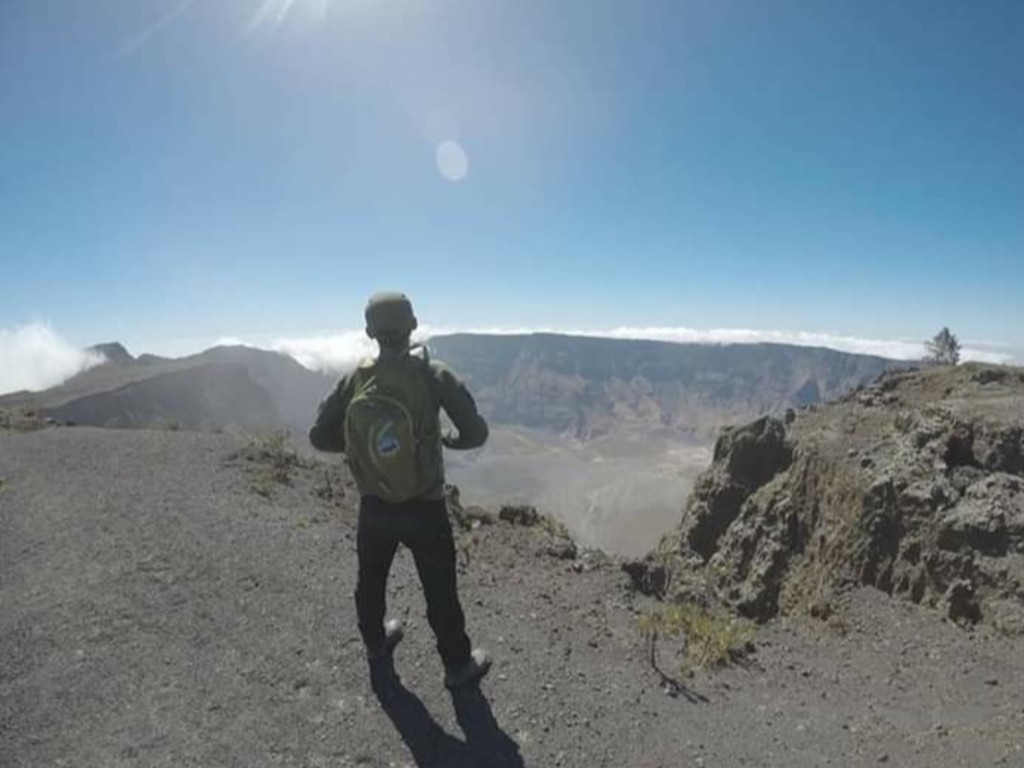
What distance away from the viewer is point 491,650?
621 centimetres

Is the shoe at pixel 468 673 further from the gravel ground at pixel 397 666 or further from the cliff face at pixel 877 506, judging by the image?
the cliff face at pixel 877 506

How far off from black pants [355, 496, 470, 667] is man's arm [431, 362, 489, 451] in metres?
0.47

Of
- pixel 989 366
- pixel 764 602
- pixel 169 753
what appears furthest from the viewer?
pixel 989 366

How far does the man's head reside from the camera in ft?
15.2

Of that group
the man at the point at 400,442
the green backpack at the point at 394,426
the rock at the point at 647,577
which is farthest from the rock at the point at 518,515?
the green backpack at the point at 394,426

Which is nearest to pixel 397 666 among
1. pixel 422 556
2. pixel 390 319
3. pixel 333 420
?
pixel 422 556

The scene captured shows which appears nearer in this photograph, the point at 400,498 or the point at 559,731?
the point at 400,498

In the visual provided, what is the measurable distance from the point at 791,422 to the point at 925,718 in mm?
11787

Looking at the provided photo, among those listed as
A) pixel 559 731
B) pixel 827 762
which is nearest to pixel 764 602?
pixel 827 762

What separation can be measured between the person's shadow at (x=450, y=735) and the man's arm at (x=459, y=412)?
1971mm

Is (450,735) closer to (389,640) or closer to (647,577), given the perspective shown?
(389,640)

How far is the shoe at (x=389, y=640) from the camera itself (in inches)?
219

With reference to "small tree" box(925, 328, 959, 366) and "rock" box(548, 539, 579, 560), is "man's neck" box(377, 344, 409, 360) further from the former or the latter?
"small tree" box(925, 328, 959, 366)

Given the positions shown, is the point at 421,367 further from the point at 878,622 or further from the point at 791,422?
the point at 791,422
